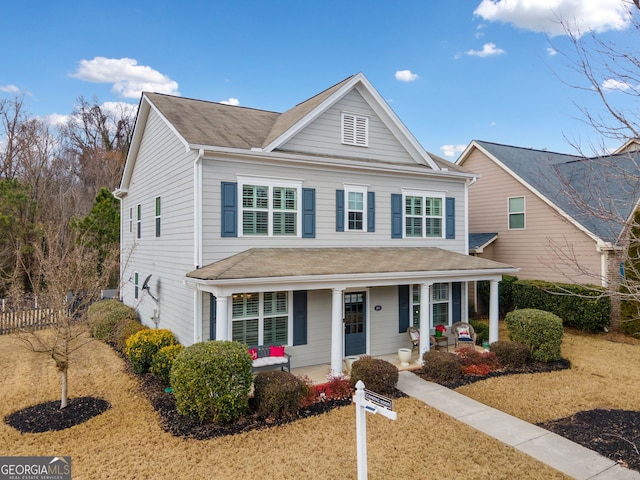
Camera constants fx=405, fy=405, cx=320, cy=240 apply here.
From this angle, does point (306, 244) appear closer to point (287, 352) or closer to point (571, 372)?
point (287, 352)

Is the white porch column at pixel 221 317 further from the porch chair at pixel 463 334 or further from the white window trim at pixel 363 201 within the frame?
the porch chair at pixel 463 334

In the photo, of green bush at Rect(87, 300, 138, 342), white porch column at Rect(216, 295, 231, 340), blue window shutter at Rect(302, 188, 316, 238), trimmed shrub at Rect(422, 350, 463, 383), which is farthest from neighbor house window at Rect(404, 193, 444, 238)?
green bush at Rect(87, 300, 138, 342)

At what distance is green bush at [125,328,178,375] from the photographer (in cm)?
1020

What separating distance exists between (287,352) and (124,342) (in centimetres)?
536

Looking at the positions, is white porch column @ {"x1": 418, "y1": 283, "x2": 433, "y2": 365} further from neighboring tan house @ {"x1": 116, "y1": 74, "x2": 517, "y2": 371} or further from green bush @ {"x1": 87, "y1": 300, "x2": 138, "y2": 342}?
green bush @ {"x1": 87, "y1": 300, "x2": 138, "y2": 342}

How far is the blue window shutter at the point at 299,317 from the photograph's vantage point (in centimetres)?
1075

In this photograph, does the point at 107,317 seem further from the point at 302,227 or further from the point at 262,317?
the point at 302,227

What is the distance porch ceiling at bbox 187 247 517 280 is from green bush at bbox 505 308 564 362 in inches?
65.7

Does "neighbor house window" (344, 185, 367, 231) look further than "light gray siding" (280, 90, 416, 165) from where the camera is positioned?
Yes

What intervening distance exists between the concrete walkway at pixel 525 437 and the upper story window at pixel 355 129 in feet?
23.6

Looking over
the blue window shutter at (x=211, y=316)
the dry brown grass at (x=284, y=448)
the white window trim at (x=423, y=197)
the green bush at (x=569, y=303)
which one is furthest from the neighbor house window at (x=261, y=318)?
the green bush at (x=569, y=303)

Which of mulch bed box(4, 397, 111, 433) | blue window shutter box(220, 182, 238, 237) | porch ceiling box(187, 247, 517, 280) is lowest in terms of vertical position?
mulch bed box(4, 397, 111, 433)

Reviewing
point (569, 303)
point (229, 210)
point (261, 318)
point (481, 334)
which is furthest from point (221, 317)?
point (569, 303)

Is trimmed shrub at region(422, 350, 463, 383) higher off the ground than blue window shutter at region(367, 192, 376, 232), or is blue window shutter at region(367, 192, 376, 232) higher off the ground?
blue window shutter at region(367, 192, 376, 232)
